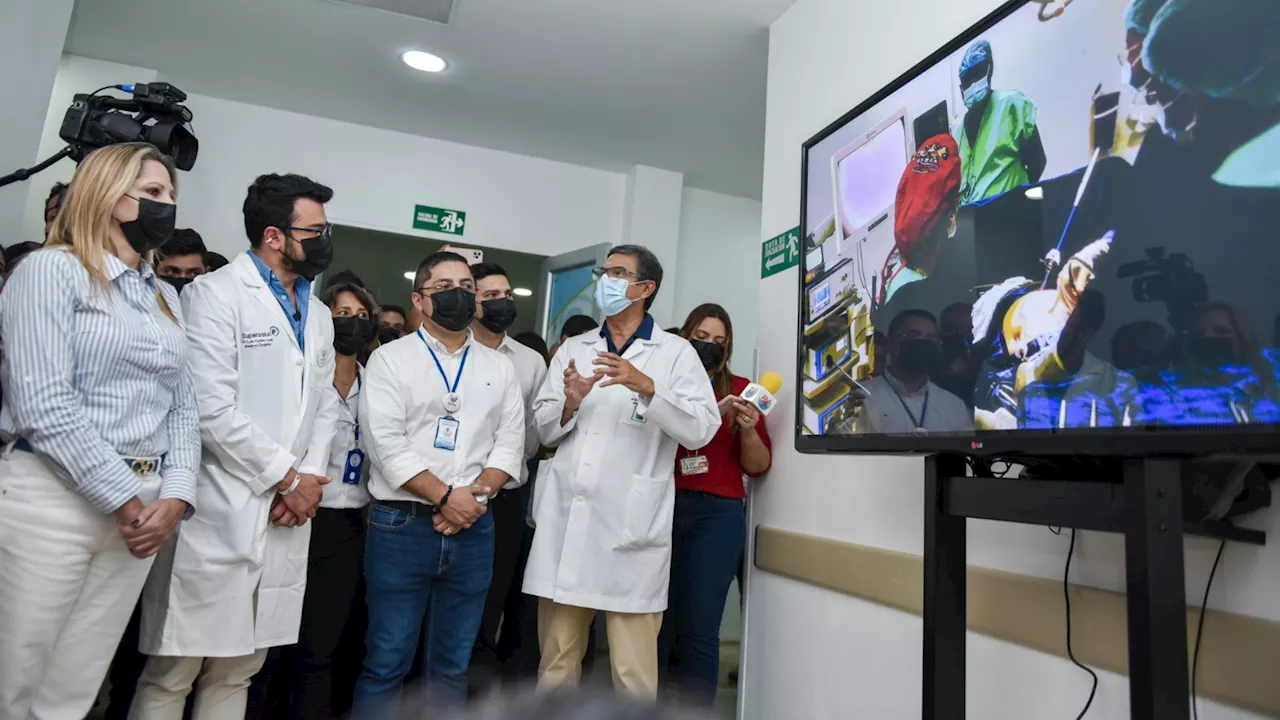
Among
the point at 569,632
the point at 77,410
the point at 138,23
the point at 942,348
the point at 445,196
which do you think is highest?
the point at 138,23

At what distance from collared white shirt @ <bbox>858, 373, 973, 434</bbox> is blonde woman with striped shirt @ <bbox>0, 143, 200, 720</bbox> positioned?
1.66 m

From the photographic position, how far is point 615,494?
2.57 metres

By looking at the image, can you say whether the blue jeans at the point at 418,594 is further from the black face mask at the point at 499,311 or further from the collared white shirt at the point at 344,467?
the black face mask at the point at 499,311

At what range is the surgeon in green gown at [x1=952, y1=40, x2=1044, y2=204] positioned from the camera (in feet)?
4.83

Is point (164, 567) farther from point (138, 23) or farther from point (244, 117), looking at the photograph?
point (244, 117)

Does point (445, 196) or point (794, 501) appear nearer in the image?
point (794, 501)

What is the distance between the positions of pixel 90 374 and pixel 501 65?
2868 mm

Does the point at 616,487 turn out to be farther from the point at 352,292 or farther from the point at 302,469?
the point at 352,292

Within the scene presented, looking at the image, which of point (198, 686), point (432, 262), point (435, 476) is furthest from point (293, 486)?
point (432, 262)

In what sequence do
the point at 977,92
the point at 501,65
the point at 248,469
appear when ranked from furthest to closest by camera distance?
the point at 501,65 < the point at 248,469 < the point at 977,92

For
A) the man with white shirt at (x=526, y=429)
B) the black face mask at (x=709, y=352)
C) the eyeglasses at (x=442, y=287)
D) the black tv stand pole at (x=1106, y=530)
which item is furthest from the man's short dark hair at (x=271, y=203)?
the black tv stand pole at (x=1106, y=530)

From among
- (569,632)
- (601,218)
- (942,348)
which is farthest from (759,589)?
(601,218)

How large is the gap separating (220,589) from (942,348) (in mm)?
1869

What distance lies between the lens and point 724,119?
462 cm
